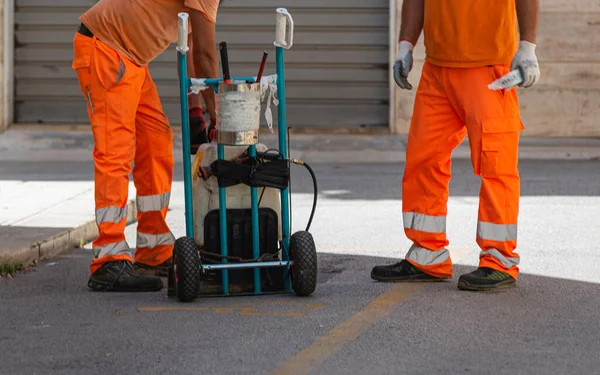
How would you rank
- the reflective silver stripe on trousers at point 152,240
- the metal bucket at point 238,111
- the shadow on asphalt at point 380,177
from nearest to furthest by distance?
1. the metal bucket at point 238,111
2. the reflective silver stripe on trousers at point 152,240
3. the shadow on asphalt at point 380,177

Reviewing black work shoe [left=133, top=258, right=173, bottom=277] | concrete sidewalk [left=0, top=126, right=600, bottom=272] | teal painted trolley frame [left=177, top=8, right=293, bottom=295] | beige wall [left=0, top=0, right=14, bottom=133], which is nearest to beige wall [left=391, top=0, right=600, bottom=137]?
concrete sidewalk [left=0, top=126, right=600, bottom=272]

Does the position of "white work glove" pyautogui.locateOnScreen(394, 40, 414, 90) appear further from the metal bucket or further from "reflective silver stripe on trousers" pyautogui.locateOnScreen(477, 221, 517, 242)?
the metal bucket

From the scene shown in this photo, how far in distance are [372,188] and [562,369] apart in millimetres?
6334

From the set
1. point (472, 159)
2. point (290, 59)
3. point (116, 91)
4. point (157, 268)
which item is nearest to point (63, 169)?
point (290, 59)

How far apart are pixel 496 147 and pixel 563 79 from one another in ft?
30.7

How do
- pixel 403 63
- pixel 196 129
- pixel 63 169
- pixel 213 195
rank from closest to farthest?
pixel 213 195 < pixel 196 129 < pixel 403 63 < pixel 63 169

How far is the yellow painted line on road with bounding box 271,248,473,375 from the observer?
4.56m

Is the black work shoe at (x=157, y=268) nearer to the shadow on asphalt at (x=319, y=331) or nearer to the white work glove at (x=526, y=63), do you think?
the shadow on asphalt at (x=319, y=331)

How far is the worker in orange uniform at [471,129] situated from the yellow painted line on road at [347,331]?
0.98 ft

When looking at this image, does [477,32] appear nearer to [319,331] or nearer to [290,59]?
[319,331]

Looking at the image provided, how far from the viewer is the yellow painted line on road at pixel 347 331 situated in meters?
4.56

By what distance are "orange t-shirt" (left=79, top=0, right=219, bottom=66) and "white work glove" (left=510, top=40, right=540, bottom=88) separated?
1716 mm

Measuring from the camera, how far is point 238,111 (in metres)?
5.61

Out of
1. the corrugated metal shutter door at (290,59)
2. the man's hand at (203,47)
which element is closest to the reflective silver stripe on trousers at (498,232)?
the man's hand at (203,47)
